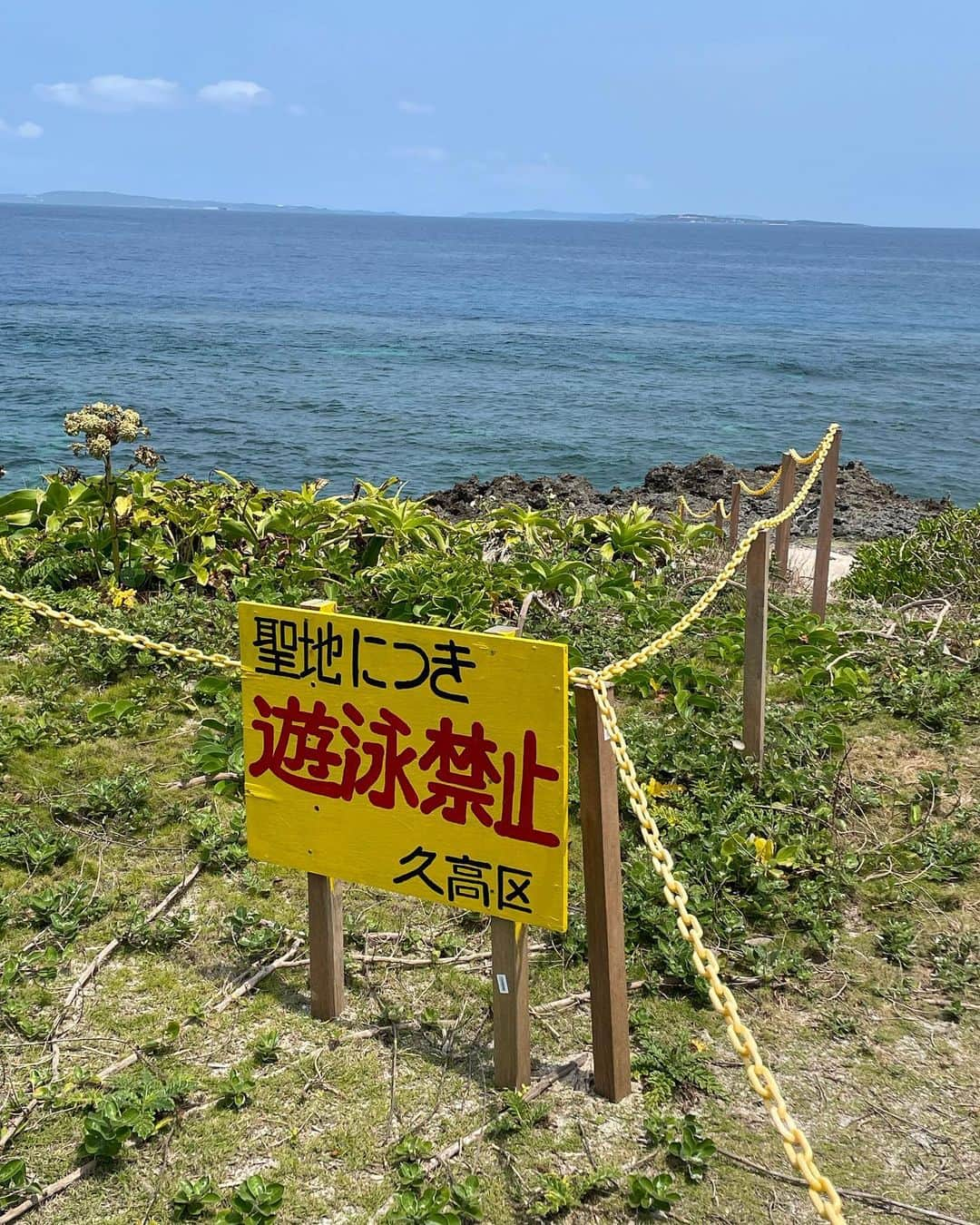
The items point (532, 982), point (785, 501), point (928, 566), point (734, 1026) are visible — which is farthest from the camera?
point (785, 501)

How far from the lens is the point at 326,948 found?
10.6ft

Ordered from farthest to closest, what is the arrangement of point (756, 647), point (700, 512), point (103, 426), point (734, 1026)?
1. point (700, 512)
2. point (103, 426)
3. point (756, 647)
4. point (734, 1026)

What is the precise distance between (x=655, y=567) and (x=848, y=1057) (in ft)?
15.3

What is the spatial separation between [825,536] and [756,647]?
263cm

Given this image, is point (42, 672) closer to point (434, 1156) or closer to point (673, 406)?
point (434, 1156)

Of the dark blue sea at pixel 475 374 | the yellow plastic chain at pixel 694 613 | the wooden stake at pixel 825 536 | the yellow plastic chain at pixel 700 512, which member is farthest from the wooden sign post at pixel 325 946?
the dark blue sea at pixel 475 374

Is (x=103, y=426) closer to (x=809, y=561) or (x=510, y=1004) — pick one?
(x=510, y=1004)

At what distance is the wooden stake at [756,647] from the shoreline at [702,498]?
26.7ft

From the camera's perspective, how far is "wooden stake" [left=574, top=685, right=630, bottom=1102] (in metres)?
2.77

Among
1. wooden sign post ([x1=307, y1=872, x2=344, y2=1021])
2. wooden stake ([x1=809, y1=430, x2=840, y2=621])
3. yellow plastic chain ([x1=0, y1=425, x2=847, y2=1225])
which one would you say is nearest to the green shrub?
wooden stake ([x1=809, y1=430, x2=840, y2=621])

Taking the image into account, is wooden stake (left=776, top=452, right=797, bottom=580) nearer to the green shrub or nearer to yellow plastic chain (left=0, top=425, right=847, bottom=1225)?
the green shrub

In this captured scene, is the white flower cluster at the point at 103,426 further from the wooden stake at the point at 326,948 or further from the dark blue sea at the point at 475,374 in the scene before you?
the dark blue sea at the point at 475,374

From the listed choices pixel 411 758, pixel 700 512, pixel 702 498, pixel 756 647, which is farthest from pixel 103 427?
pixel 702 498

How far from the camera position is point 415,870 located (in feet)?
9.71
